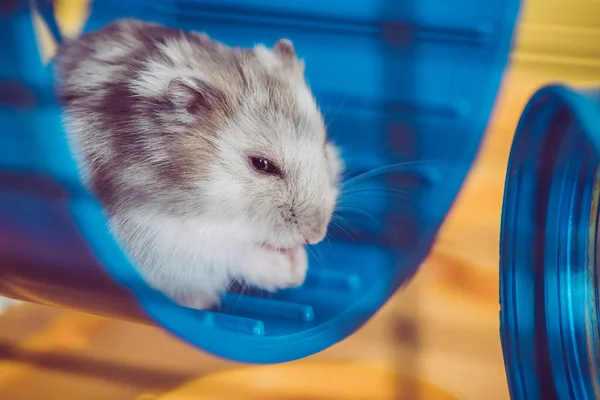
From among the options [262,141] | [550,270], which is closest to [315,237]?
[262,141]

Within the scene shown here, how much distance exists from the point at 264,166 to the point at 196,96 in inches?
4.7

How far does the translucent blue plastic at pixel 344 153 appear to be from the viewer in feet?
2.55

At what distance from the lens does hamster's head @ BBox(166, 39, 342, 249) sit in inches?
32.1

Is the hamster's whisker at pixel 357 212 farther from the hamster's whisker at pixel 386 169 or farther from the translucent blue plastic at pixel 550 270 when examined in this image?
the translucent blue plastic at pixel 550 270

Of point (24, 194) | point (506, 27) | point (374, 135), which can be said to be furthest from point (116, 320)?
point (506, 27)

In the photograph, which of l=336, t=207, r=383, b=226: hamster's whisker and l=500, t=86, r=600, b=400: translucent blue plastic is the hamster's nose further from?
l=500, t=86, r=600, b=400: translucent blue plastic

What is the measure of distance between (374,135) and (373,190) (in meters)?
0.07

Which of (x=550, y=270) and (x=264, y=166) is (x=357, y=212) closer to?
(x=264, y=166)

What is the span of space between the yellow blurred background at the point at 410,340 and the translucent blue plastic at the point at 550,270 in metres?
0.02

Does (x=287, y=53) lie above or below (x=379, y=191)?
above

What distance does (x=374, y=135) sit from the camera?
83cm

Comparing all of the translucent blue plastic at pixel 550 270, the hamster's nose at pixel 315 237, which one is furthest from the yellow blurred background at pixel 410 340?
the hamster's nose at pixel 315 237

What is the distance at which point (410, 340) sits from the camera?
86 centimetres

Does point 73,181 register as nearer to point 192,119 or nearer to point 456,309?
point 192,119
